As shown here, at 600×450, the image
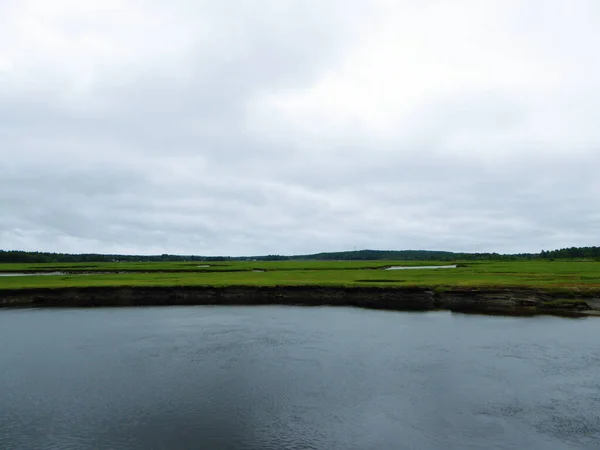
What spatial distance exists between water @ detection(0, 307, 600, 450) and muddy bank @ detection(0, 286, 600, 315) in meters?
8.63

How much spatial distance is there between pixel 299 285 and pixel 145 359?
31.2 m

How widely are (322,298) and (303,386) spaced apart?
32606 millimetres

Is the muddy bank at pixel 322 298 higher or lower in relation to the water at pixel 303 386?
higher

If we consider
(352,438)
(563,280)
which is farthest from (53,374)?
(563,280)

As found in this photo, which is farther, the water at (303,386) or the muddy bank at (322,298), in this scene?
the muddy bank at (322,298)

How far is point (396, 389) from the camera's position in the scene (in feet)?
70.0

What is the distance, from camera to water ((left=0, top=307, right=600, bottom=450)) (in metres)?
16.6

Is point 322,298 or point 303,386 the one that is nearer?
point 303,386

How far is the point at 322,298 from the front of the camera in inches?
2146

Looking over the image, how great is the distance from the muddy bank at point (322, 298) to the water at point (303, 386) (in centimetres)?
→ 863

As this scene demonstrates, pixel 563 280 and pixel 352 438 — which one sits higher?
pixel 563 280

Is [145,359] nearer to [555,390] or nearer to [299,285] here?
[555,390]

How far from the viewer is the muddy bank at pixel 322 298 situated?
46031 millimetres

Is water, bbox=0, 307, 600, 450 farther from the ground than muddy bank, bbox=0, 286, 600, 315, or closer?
closer
